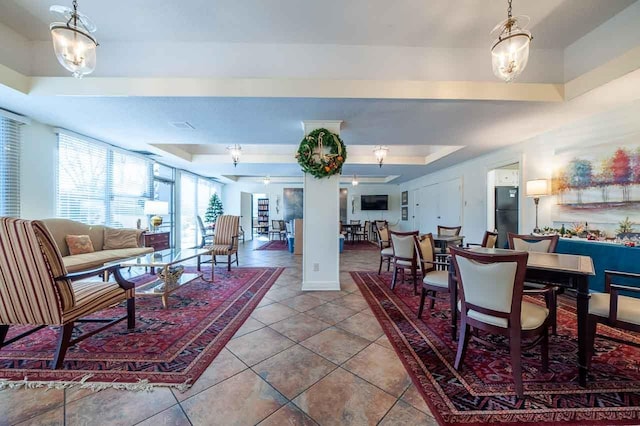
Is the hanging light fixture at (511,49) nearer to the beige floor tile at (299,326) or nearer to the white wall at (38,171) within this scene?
the beige floor tile at (299,326)

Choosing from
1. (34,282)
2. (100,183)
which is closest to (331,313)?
(34,282)

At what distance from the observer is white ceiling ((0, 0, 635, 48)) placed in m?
2.18

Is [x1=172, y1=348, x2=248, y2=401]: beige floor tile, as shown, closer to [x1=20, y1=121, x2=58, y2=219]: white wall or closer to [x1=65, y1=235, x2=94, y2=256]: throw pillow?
[x1=65, y1=235, x2=94, y2=256]: throw pillow

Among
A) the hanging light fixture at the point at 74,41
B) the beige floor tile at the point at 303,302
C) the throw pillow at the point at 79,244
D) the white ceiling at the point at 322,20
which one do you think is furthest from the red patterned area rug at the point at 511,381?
the throw pillow at the point at 79,244

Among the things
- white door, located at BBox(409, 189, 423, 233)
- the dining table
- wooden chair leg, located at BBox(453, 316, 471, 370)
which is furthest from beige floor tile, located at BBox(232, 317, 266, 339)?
white door, located at BBox(409, 189, 423, 233)

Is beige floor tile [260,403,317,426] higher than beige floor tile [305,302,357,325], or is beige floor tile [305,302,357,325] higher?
beige floor tile [260,403,317,426]

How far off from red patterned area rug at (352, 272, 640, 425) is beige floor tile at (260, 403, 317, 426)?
733mm

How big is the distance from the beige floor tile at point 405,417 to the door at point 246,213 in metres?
9.09

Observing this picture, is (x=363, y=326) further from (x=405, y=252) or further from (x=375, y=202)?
(x=375, y=202)

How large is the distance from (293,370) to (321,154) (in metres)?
2.62

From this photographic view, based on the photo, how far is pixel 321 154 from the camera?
3.35 meters

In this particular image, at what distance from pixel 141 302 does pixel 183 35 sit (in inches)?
130

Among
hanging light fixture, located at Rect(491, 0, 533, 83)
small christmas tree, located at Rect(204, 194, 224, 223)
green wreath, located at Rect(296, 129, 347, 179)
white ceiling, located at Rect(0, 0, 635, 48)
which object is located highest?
white ceiling, located at Rect(0, 0, 635, 48)

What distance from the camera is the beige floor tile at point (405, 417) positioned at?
1.24m
